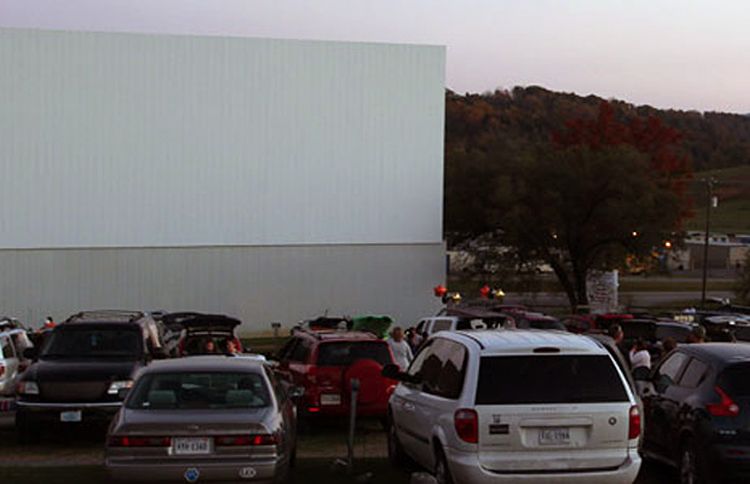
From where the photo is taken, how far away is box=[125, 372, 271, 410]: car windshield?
1074 centimetres

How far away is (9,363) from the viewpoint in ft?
64.0

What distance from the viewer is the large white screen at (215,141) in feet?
160

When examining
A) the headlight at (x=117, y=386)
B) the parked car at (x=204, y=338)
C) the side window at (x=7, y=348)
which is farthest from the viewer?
the parked car at (x=204, y=338)

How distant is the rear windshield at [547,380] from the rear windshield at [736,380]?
5.07 feet

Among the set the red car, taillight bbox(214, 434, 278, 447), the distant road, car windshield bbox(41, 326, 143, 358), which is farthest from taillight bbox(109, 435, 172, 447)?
the distant road

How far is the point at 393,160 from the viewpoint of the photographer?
52625 millimetres

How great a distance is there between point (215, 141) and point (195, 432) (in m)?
41.1

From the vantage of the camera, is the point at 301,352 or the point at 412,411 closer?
the point at 412,411

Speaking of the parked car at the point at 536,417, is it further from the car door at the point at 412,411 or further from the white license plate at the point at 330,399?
the white license plate at the point at 330,399

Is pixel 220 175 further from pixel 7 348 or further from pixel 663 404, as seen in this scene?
pixel 663 404

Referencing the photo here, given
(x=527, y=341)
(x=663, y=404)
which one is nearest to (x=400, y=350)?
(x=663, y=404)

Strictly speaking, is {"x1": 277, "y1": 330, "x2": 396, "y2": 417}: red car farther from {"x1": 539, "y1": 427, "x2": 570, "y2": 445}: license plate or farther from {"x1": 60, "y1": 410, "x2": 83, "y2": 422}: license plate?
{"x1": 539, "y1": 427, "x2": 570, "y2": 445}: license plate

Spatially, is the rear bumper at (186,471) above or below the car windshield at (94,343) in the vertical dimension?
below

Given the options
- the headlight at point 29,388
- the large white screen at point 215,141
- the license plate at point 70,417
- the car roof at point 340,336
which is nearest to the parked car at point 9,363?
the headlight at point 29,388
